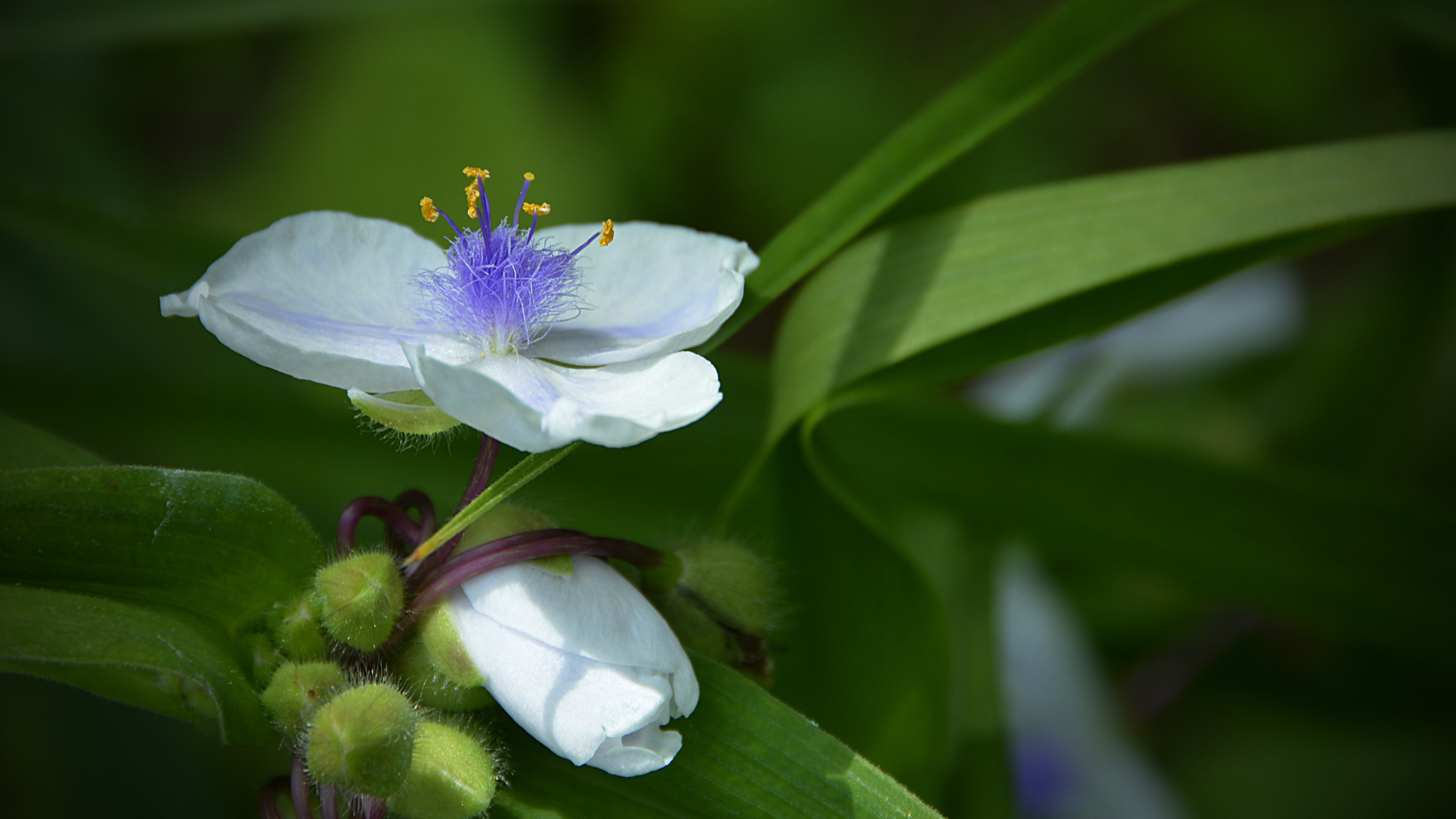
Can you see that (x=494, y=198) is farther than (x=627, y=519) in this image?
Yes

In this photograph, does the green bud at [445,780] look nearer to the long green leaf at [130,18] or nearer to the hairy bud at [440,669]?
the hairy bud at [440,669]

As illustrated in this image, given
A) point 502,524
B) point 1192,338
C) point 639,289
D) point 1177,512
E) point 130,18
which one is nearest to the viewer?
point 502,524

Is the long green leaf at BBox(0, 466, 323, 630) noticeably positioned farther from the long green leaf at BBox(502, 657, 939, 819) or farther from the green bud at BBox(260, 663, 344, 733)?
the long green leaf at BBox(502, 657, 939, 819)

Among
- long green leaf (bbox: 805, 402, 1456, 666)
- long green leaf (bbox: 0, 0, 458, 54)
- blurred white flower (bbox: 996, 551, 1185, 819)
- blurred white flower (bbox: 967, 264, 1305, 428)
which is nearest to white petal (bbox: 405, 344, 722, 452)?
long green leaf (bbox: 805, 402, 1456, 666)

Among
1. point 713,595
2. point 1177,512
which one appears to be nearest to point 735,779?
point 713,595

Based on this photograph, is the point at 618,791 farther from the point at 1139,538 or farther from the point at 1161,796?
the point at 1161,796

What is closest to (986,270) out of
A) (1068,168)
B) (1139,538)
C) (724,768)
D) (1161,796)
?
(724,768)

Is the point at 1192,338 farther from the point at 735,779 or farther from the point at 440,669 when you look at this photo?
the point at 440,669
